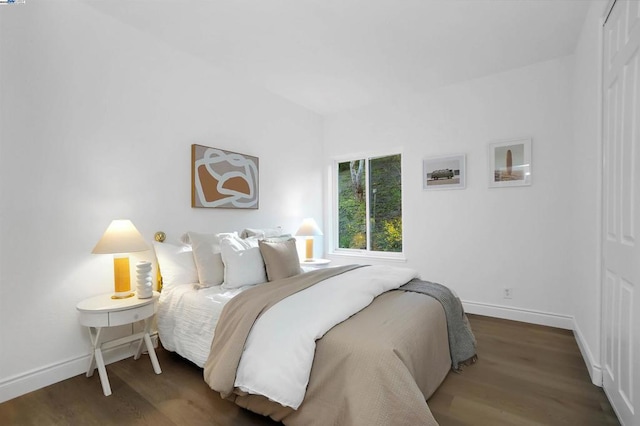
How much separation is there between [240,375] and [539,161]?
11.5 feet

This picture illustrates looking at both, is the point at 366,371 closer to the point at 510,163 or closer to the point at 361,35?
the point at 361,35

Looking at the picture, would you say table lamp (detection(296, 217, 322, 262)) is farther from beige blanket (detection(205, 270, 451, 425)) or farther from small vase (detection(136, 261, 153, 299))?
beige blanket (detection(205, 270, 451, 425))

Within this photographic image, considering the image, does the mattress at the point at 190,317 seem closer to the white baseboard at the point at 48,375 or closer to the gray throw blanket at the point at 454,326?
the white baseboard at the point at 48,375

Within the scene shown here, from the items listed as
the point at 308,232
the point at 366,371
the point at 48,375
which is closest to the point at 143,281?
the point at 48,375

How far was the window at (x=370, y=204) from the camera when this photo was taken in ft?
14.4

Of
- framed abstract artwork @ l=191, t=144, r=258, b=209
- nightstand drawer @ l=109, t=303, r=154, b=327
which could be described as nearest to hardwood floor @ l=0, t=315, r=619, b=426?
nightstand drawer @ l=109, t=303, r=154, b=327

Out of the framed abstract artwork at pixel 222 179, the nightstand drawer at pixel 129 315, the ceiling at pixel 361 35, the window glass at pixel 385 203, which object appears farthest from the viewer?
the window glass at pixel 385 203

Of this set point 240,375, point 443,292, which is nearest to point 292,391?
point 240,375

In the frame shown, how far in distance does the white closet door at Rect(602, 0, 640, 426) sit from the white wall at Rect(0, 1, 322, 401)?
3227 mm

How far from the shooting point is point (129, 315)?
2.16 meters

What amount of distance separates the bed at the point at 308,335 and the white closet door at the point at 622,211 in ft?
2.95

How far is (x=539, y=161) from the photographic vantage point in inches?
129

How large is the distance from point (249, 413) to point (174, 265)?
133 centimetres

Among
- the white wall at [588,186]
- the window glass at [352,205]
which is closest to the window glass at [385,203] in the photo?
the window glass at [352,205]
